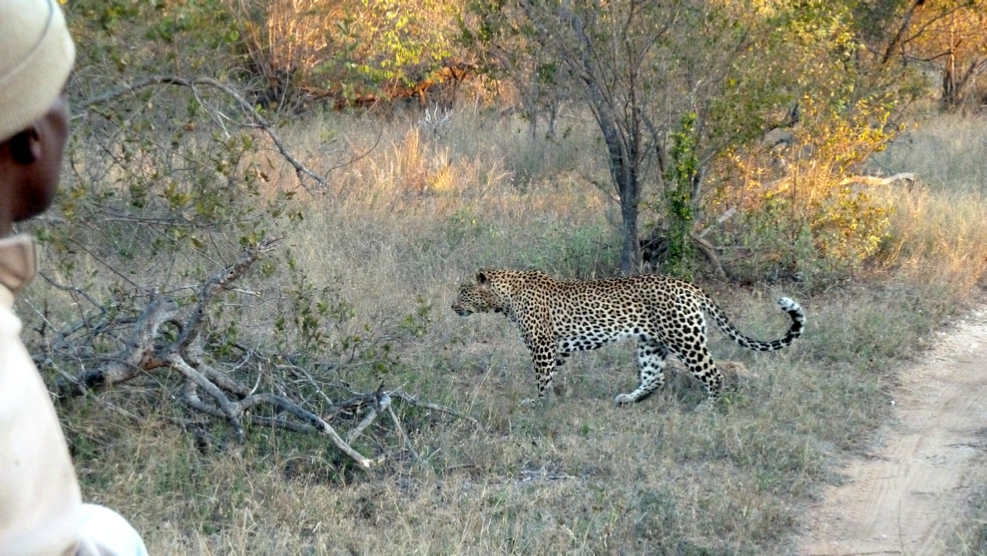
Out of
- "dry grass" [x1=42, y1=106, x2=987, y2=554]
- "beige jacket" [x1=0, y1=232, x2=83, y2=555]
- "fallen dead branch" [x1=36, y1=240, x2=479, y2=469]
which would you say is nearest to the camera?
"beige jacket" [x1=0, y1=232, x2=83, y2=555]

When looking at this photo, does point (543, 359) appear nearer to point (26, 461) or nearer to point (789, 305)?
point (789, 305)

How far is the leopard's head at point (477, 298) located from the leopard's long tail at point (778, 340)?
1541 mm

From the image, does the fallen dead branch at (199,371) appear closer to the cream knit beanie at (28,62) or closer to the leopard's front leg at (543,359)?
the leopard's front leg at (543,359)

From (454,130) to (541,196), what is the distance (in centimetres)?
324

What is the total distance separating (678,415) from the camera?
616 cm

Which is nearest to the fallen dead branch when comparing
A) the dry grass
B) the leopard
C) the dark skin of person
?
the dry grass

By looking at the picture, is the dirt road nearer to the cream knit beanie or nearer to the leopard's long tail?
the leopard's long tail

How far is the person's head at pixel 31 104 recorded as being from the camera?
0.88 m

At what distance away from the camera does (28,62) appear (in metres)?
0.89

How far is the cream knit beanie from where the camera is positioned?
873 millimetres

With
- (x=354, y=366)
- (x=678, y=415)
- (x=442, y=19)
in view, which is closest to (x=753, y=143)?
(x=678, y=415)

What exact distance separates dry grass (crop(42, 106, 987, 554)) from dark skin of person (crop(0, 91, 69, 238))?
3.20 meters

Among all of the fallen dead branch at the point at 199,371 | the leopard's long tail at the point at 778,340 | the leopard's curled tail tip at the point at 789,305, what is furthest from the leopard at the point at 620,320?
the fallen dead branch at the point at 199,371

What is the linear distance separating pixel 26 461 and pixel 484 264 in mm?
8490
